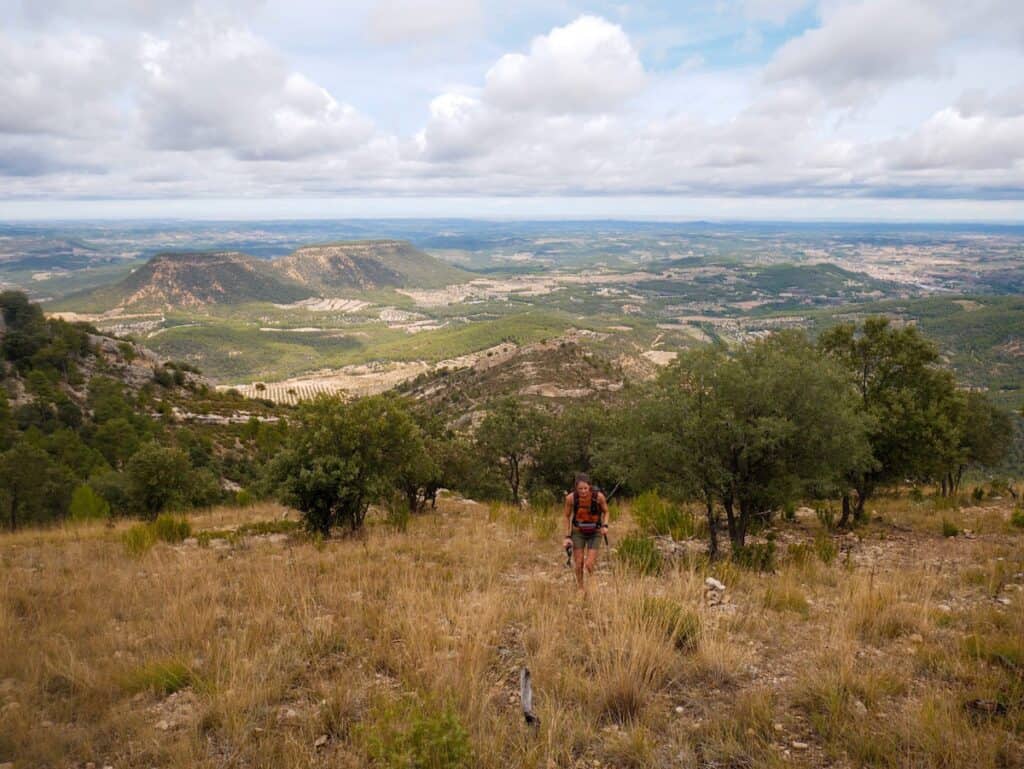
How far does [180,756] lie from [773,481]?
11089 millimetres

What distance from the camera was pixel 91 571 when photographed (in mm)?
9469

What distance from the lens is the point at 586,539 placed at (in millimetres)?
8594

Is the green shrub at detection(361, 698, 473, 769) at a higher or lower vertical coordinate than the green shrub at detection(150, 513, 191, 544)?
higher

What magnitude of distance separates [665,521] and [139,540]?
12795 mm

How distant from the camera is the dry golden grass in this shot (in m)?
4.03

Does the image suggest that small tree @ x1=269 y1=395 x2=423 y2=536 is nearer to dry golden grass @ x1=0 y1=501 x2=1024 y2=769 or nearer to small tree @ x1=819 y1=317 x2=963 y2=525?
dry golden grass @ x1=0 y1=501 x2=1024 y2=769

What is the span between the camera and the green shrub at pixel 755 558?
32.5ft

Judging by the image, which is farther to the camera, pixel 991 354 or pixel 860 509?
pixel 991 354

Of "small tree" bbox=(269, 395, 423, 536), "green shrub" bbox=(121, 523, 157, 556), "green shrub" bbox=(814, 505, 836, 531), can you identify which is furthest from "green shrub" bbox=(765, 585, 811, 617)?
"green shrub" bbox=(121, 523, 157, 556)

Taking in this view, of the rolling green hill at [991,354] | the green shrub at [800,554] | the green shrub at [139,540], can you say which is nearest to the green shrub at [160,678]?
the green shrub at [139,540]

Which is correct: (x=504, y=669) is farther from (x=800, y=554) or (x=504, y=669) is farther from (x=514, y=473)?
(x=514, y=473)

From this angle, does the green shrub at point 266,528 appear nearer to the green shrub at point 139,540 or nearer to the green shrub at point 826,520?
the green shrub at point 139,540

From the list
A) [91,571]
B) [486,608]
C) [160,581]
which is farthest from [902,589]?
[91,571]

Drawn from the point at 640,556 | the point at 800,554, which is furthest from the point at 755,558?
the point at 640,556
